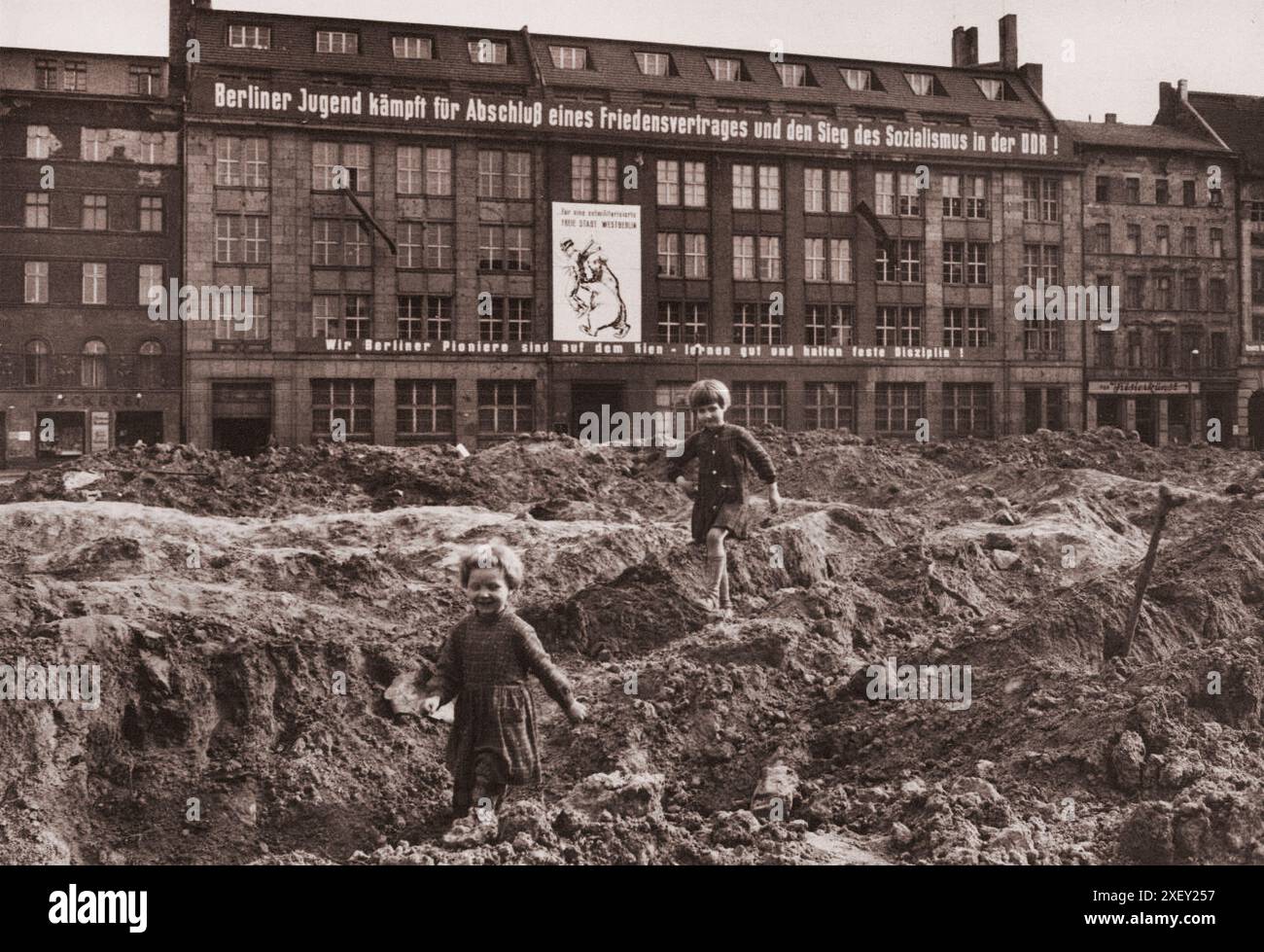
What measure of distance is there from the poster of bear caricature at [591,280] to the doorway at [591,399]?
155 centimetres

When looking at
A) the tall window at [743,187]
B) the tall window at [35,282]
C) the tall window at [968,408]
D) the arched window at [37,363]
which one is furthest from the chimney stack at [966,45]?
the arched window at [37,363]

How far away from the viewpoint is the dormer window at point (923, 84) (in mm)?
41531

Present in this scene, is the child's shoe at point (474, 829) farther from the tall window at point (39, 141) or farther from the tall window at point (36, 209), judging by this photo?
the tall window at point (39, 141)

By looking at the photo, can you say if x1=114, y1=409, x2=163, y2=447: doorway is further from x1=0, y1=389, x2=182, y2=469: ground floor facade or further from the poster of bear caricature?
the poster of bear caricature

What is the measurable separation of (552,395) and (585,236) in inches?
210

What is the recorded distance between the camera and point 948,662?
34.3 ft

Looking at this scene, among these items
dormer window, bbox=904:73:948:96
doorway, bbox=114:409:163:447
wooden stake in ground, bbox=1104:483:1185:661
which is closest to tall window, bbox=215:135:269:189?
doorway, bbox=114:409:163:447

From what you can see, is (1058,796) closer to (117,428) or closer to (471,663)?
(471,663)

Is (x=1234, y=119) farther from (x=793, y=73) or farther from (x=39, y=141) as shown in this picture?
(x=39, y=141)

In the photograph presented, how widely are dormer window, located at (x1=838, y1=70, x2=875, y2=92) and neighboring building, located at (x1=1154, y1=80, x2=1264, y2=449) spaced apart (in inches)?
677

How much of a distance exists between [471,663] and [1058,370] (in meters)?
39.2

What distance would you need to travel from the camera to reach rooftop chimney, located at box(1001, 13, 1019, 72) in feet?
145

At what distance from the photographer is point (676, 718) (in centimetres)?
946
